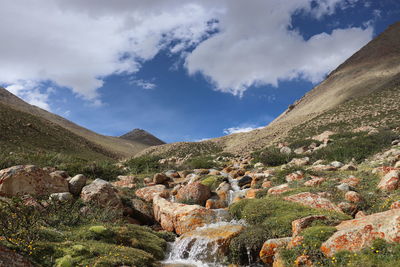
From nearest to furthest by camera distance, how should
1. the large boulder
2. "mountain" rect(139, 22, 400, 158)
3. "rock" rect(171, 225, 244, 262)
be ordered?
"rock" rect(171, 225, 244, 262) → the large boulder → "mountain" rect(139, 22, 400, 158)

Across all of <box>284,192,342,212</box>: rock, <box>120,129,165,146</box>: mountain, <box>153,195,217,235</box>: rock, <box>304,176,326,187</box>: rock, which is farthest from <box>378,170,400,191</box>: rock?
<box>120,129,165,146</box>: mountain

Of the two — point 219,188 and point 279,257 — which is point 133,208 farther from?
point 279,257

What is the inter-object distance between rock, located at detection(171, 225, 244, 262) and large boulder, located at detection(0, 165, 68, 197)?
7.16 meters

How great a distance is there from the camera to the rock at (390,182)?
12555mm

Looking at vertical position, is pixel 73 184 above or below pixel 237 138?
below

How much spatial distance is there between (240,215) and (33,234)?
8353 millimetres

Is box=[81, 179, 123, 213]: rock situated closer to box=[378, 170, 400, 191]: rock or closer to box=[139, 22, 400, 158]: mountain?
box=[378, 170, 400, 191]: rock

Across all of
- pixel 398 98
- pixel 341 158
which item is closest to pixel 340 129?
pixel 398 98

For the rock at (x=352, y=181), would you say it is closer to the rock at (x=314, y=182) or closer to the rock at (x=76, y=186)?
the rock at (x=314, y=182)

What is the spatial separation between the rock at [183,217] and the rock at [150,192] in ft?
9.56

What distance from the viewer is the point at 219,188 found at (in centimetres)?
1897

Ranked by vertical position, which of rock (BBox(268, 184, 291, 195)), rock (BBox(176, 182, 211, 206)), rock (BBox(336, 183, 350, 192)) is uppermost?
rock (BBox(336, 183, 350, 192))

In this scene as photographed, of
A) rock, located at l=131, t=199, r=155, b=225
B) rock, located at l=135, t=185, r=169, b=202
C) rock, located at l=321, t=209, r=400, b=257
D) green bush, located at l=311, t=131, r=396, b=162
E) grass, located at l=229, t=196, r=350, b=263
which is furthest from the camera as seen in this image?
green bush, located at l=311, t=131, r=396, b=162

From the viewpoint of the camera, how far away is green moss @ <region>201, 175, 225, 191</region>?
20.2 metres
